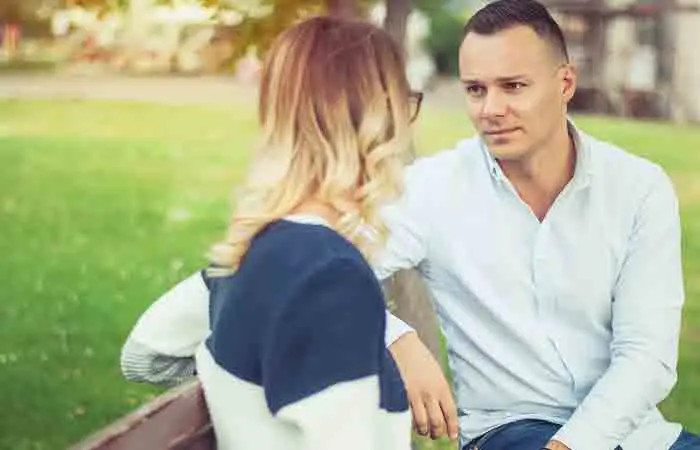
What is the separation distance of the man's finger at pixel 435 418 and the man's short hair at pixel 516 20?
0.72m

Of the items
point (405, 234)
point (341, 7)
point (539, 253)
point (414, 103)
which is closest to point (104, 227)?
point (341, 7)

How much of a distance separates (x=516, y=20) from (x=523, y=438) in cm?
78

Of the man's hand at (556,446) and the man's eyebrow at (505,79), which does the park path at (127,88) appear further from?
the man's hand at (556,446)

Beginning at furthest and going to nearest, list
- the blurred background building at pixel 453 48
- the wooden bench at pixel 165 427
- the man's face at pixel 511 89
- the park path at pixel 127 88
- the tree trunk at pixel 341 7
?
the park path at pixel 127 88 < the blurred background building at pixel 453 48 < the tree trunk at pixel 341 7 < the man's face at pixel 511 89 < the wooden bench at pixel 165 427

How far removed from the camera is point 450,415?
8.07 feet

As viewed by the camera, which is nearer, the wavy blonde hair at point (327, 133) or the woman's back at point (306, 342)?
the woman's back at point (306, 342)

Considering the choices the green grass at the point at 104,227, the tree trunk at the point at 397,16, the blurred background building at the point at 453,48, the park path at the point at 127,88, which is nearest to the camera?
the tree trunk at the point at 397,16

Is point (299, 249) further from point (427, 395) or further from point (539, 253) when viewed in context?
point (539, 253)

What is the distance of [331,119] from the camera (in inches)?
80.9

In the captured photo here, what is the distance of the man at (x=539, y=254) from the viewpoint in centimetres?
274

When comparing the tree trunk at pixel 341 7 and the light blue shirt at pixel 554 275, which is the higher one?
the tree trunk at pixel 341 7

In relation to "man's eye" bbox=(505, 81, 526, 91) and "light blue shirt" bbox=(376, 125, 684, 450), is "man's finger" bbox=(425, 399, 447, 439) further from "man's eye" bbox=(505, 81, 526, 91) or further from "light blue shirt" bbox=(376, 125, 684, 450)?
"man's eye" bbox=(505, 81, 526, 91)

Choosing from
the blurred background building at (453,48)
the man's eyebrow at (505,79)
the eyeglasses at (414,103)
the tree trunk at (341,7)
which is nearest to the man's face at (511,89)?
the man's eyebrow at (505,79)

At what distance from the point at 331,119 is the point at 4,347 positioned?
4182 millimetres
